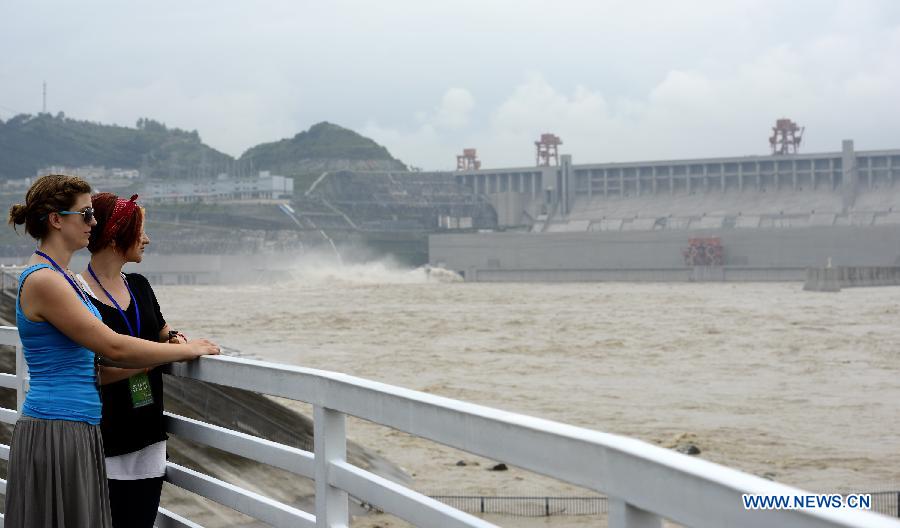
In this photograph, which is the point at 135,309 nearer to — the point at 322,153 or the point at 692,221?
the point at 692,221

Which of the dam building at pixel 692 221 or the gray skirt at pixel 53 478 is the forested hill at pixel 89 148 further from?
the gray skirt at pixel 53 478

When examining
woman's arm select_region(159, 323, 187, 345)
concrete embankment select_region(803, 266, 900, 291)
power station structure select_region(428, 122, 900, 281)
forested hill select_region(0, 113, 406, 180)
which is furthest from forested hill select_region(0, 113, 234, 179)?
woman's arm select_region(159, 323, 187, 345)

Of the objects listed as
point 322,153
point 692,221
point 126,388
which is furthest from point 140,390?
point 322,153

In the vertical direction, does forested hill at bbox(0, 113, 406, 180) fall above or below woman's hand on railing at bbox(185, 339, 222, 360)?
above

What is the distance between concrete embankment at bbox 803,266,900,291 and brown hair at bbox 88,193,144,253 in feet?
165

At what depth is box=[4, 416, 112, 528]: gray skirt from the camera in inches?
98.0

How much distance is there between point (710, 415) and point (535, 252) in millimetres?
66139

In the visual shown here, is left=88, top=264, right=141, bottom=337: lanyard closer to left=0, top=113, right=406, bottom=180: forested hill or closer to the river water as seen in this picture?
the river water

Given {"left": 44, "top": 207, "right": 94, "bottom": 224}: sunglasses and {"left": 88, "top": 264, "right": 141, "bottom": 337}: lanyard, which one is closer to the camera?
{"left": 44, "top": 207, "right": 94, "bottom": 224}: sunglasses

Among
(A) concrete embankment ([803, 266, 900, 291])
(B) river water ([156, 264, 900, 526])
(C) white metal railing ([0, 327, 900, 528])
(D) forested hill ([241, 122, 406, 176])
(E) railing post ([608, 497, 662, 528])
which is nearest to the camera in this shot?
(C) white metal railing ([0, 327, 900, 528])

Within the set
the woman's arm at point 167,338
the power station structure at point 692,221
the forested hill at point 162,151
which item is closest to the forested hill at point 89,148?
the forested hill at point 162,151

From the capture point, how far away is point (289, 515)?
2535 millimetres

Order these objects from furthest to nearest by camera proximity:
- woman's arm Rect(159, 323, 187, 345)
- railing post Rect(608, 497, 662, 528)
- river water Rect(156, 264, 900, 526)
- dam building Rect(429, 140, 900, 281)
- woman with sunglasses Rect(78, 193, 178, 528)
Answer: dam building Rect(429, 140, 900, 281) < river water Rect(156, 264, 900, 526) < woman's arm Rect(159, 323, 187, 345) < woman with sunglasses Rect(78, 193, 178, 528) < railing post Rect(608, 497, 662, 528)

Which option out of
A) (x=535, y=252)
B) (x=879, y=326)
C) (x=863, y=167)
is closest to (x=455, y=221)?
(x=535, y=252)
